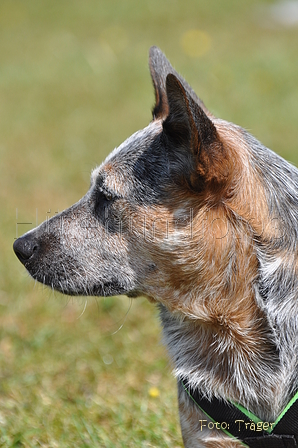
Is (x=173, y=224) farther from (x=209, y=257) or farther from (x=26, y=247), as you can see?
(x=26, y=247)

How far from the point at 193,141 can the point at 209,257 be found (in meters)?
0.53

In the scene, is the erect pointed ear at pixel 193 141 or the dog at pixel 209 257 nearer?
the erect pointed ear at pixel 193 141

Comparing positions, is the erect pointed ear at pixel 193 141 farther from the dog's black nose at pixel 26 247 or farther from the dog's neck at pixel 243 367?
the dog's black nose at pixel 26 247

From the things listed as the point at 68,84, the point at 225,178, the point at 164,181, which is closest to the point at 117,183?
the point at 164,181

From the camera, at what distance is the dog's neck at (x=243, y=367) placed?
240 cm

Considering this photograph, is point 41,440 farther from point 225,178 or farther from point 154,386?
point 225,178

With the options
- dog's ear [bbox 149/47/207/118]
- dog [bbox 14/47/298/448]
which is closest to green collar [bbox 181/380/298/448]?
dog [bbox 14/47/298/448]

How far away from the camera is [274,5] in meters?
19.0

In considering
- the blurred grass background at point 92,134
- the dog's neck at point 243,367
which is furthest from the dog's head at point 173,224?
the blurred grass background at point 92,134

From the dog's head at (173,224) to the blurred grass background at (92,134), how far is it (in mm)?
915

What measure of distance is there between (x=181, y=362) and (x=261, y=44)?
12587mm

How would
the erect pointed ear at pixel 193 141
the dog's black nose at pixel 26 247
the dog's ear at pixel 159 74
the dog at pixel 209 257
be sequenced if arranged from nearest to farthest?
the erect pointed ear at pixel 193 141 < the dog at pixel 209 257 < the dog's black nose at pixel 26 247 < the dog's ear at pixel 159 74

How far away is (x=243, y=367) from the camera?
8.14ft

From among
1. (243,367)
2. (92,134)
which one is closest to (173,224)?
(243,367)
